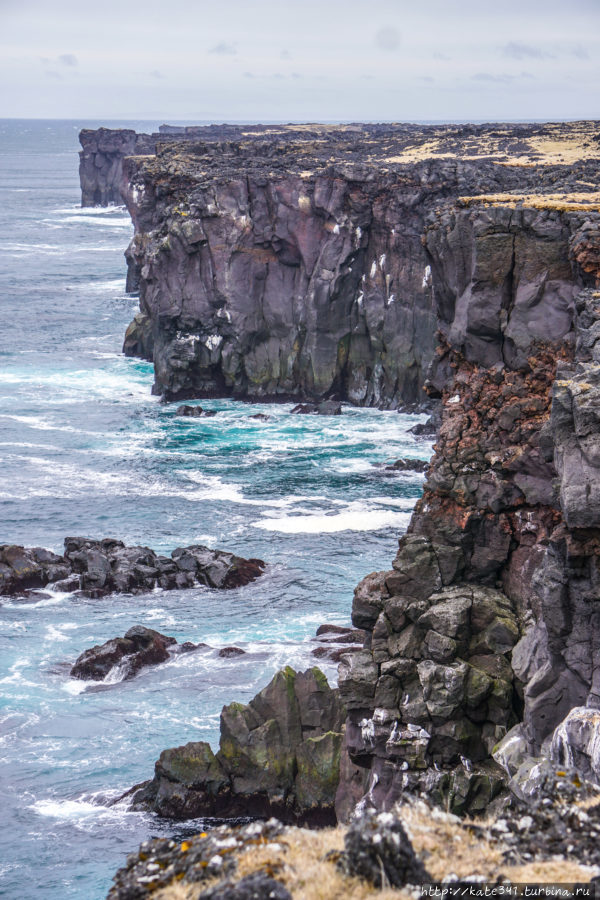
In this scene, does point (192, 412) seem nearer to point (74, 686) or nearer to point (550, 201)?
point (74, 686)

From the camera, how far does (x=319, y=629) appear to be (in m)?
55.9

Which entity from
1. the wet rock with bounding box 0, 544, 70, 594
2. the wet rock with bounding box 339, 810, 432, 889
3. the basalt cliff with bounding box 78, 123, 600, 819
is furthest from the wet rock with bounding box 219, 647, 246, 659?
the wet rock with bounding box 339, 810, 432, 889

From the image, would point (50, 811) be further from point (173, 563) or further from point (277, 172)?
point (277, 172)

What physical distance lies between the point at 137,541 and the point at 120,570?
6.85 metres

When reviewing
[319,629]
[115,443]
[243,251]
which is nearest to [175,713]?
[319,629]

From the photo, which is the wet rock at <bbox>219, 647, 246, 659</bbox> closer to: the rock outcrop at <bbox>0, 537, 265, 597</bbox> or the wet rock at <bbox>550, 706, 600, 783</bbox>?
the rock outcrop at <bbox>0, 537, 265, 597</bbox>

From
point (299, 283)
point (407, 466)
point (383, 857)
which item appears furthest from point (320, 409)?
point (383, 857)

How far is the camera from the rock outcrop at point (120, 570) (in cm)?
6366

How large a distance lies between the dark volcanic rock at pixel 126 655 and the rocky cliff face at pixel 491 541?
59.5 ft

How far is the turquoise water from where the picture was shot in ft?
139

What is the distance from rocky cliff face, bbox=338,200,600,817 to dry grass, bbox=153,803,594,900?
11.2m


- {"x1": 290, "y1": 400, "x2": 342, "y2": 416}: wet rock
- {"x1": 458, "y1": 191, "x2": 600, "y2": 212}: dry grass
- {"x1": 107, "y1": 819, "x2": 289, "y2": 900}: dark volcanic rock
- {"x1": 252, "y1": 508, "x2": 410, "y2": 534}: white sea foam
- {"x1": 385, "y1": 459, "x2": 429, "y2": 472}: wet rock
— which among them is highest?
{"x1": 458, "y1": 191, "x2": 600, "y2": 212}: dry grass

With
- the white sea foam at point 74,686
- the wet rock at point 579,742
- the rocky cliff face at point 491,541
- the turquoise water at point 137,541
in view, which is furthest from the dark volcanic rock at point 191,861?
the white sea foam at point 74,686

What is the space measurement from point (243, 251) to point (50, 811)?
235 feet
